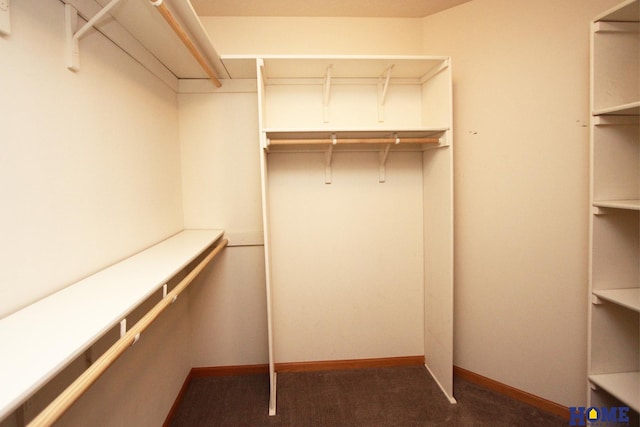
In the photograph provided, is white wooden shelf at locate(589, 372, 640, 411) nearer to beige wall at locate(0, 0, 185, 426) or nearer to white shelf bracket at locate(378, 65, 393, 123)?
white shelf bracket at locate(378, 65, 393, 123)

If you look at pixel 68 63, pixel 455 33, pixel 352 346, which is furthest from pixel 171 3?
pixel 352 346

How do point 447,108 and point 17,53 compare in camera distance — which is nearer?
point 17,53

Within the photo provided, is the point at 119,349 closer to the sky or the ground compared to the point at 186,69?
closer to the ground

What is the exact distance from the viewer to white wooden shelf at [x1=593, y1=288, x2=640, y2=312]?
4.60 feet

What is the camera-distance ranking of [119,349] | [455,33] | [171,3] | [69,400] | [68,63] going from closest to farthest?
[69,400], [119,349], [68,63], [171,3], [455,33]

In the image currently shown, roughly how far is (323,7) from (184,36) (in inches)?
44.8

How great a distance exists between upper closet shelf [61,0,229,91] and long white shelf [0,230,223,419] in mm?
898

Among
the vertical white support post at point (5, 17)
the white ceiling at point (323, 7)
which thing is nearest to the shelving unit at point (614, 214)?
the white ceiling at point (323, 7)

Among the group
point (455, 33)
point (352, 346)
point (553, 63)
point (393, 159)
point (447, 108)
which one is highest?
point (455, 33)

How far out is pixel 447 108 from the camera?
1.94m

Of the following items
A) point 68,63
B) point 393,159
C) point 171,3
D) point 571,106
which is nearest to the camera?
point 68,63

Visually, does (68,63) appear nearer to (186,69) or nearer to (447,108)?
(186,69)

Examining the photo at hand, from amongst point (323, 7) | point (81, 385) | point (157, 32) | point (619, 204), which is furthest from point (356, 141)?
point (81, 385)

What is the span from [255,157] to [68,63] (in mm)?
1230
